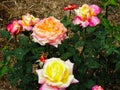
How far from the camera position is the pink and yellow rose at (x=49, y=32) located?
2.10 metres

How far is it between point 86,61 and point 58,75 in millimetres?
461

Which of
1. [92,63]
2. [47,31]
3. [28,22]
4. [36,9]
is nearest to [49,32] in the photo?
[47,31]

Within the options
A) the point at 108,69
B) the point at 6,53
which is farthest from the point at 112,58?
the point at 6,53

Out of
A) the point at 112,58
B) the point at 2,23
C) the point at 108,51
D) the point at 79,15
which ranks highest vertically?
the point at 79,15

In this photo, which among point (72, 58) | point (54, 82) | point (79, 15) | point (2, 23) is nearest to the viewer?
point (54, 82)

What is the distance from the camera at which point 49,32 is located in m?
2.10

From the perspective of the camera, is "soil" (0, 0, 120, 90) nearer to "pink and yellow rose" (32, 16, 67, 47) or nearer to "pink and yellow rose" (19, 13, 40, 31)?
"pink and yellow rose" (19, 13, 40, 31)

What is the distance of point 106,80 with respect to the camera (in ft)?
8.96

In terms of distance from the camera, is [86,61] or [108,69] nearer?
[86,61]

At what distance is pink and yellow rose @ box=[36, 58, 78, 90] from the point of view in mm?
1921

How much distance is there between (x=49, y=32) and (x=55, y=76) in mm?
292

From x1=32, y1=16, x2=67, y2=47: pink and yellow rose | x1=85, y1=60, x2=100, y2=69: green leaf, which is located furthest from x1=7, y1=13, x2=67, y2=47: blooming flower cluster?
x1=85, y1=60, x2=100, y2=69: green leaf

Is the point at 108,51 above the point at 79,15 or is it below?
below

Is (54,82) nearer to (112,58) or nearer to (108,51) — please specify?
(108,51)
